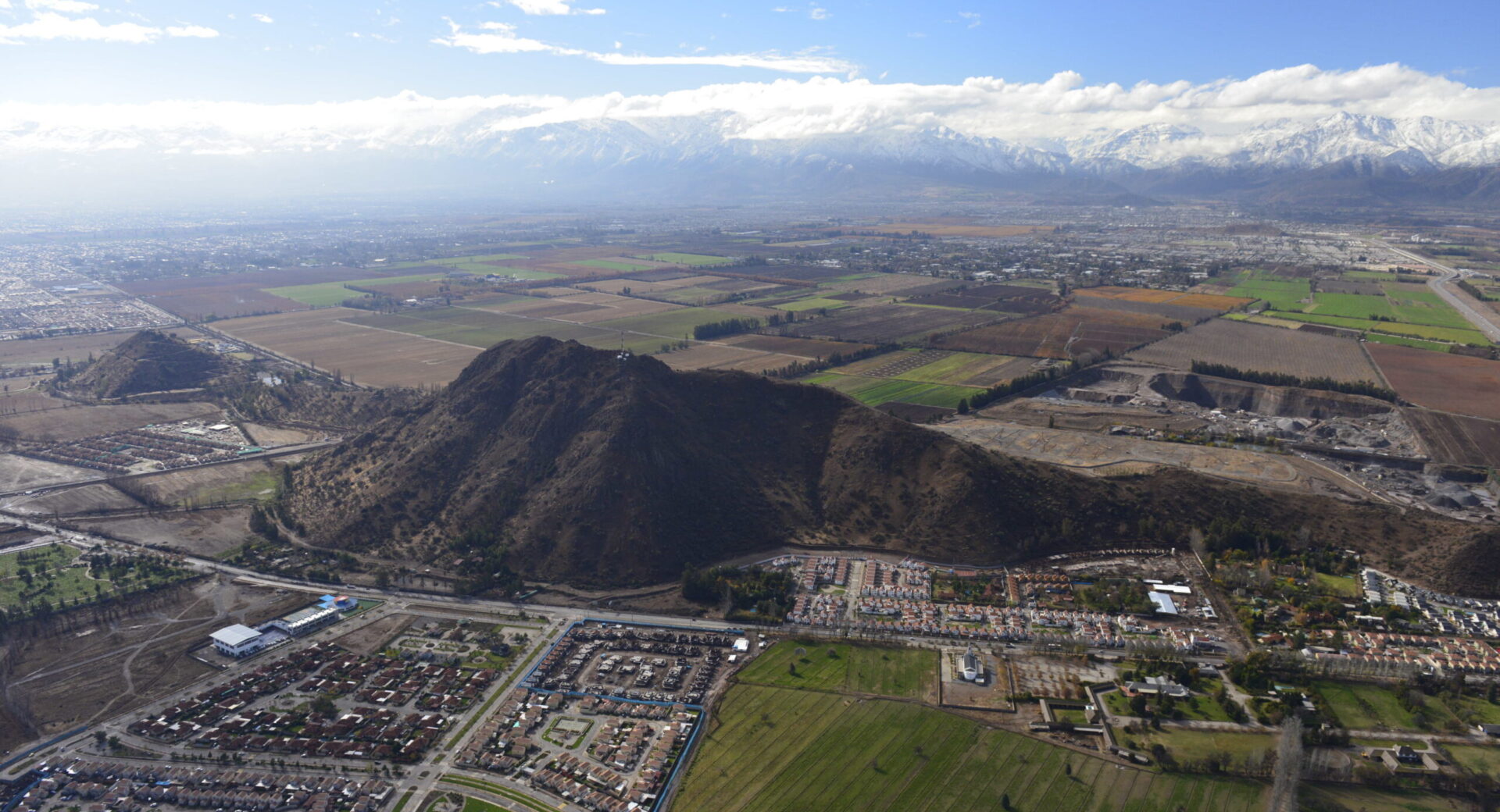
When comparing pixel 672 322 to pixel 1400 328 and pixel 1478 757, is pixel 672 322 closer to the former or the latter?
pixel 1400 328

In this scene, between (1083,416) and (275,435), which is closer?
(1083,416)

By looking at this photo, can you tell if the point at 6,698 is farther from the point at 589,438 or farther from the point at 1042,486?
the point at 1042,486

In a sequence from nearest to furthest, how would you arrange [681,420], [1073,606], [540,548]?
[1073,606], [540,548], [681,420]

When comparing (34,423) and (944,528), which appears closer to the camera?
(944,528)

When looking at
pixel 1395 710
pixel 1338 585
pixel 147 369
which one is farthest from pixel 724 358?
pixel 1395 710

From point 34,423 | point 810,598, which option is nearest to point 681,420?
point 810,598

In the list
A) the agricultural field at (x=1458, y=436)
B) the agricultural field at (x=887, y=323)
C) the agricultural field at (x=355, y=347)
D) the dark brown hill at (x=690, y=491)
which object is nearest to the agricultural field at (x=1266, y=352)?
the agricultural field at (x=1458, y=436)

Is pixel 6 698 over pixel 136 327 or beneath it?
beneath

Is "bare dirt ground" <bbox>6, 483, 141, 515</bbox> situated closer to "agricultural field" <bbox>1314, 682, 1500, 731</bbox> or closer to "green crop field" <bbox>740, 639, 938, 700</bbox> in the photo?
"green crop field" <bbox>740, 639, 938, 700</bbox>
